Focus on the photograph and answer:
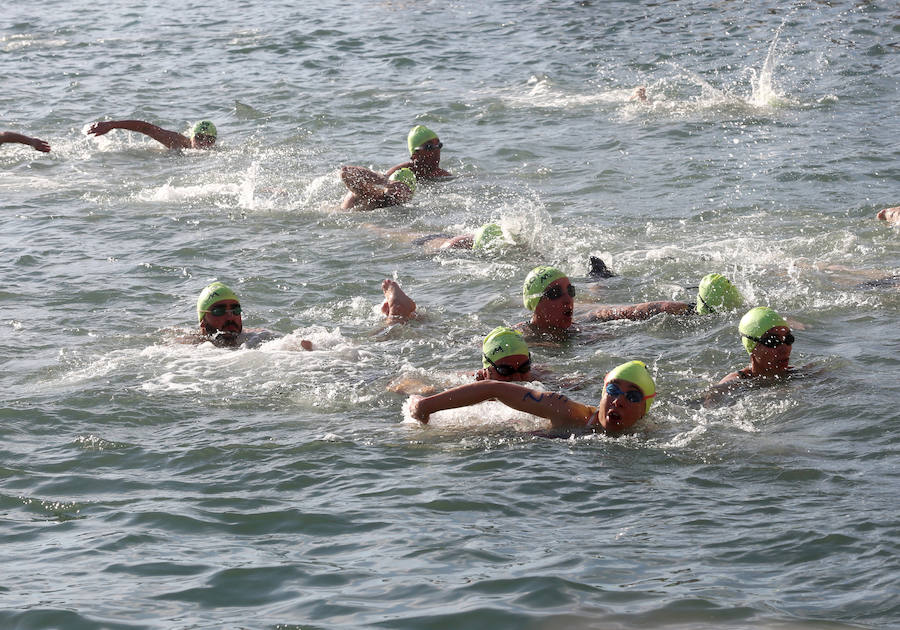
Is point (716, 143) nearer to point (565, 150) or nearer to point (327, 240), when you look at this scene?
point (565, 150)

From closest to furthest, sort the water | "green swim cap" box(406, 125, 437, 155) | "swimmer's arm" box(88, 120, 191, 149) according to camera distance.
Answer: the water
"green swim cap" box(406, 125, 437, 155)
"swimmer's arm" box(88, 120, 191, 149)

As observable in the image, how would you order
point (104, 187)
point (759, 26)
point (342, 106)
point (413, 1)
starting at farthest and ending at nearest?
1. point (413, 1)
2. point (759, 26)
3. point (342, 106)
4. point (104, 187)

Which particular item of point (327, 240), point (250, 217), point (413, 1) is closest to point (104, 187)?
point (250, 217)

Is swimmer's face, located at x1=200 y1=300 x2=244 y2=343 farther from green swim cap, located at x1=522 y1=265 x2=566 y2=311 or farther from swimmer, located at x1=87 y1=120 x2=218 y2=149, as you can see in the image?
swimmer, located at x1=87 y1=120 x2=218 y2=149

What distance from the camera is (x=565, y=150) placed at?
60.6ft

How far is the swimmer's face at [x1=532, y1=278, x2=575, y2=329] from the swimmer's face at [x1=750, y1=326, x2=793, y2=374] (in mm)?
1962

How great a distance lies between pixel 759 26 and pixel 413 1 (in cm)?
1176

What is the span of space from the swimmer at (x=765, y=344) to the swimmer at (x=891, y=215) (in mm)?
4679

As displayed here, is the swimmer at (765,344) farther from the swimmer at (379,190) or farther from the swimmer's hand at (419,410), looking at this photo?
the swimmer at (379,190)

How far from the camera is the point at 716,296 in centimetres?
1091

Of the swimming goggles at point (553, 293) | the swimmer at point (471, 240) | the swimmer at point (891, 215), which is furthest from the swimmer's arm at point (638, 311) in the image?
the swimmer at point (891, 215)

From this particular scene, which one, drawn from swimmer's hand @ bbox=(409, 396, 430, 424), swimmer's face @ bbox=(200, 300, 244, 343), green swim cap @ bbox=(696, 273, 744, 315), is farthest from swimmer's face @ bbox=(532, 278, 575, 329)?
swimmer's face @ bbox=(200, 300, 244, 343)

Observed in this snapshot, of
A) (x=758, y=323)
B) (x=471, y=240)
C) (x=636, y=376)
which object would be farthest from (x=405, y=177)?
(x=636, y=376)

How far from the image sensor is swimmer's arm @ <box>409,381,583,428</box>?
8.27 m
